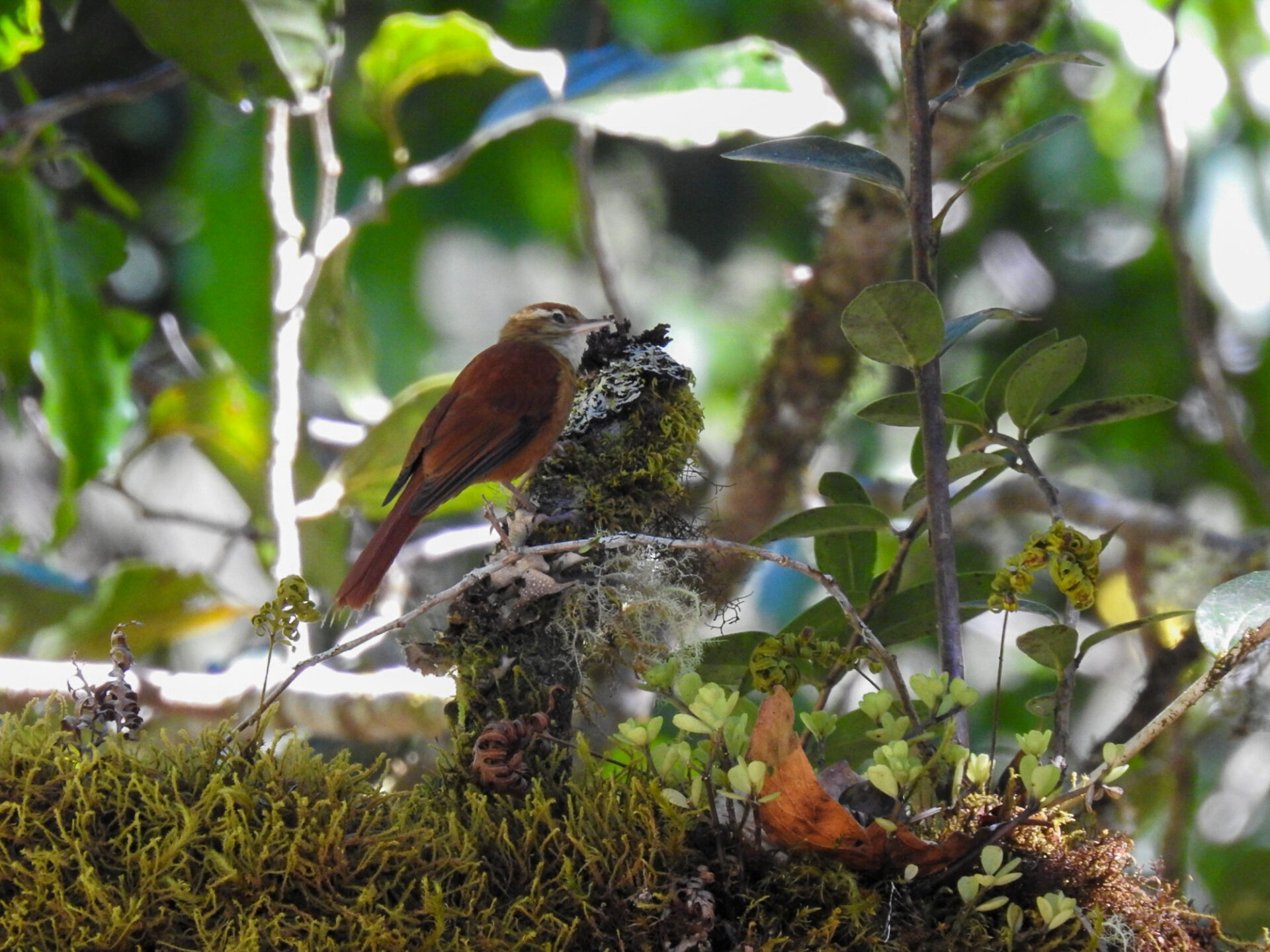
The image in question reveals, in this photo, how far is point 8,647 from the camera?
10.6 feet

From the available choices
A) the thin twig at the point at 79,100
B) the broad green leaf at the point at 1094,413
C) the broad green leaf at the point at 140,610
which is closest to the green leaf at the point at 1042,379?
the broad green leaf at the point at 1094,413

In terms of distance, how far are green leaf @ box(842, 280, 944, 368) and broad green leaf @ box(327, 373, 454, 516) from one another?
5.50 ft

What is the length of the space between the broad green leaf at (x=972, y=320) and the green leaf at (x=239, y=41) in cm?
146

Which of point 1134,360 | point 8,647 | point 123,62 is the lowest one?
point 8,647

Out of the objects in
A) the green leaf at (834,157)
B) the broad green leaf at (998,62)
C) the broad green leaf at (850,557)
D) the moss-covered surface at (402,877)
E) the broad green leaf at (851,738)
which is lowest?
the moss-covered surface at (402,877)

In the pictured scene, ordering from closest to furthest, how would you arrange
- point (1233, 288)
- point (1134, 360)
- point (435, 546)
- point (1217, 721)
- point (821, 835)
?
point (821, 835)
point (1217, 721)
point (435, 546)
point (1233, 288)
point (1134, 360)

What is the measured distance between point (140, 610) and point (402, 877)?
2303 mm

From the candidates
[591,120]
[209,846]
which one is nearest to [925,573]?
[209,846]

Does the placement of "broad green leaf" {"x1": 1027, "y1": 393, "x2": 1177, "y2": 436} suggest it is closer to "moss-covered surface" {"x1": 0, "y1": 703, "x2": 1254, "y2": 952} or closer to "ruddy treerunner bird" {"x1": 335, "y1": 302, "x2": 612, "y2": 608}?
"moss-covered surface" {"x1": 0, "y1": 703, "x2": 1254, "y2": 952}

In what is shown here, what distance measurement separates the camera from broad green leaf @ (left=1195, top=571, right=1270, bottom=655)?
0.90m

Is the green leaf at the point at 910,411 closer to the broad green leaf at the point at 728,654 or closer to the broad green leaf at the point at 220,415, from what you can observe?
the broad green leaf at the point at 728,654

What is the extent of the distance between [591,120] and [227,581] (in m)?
3.25

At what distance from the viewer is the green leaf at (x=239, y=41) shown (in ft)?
6.59

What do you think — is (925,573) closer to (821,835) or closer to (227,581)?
(821,835)
